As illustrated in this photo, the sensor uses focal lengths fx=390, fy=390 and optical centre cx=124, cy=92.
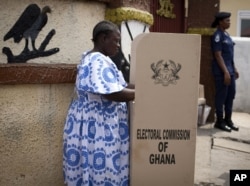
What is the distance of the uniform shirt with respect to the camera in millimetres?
5387

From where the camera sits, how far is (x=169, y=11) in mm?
5910

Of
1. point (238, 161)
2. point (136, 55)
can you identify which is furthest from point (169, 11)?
point (136, 55)

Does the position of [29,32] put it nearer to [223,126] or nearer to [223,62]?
[223,62]

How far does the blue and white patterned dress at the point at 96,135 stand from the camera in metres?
2.52

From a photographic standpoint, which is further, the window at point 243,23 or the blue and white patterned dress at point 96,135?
the window at point 243,23

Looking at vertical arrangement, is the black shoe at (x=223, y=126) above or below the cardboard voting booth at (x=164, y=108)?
below

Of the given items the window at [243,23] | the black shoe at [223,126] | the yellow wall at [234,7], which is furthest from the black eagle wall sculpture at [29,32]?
the window at [243,23]

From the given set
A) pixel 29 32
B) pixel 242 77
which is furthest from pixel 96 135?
pixel 242 77

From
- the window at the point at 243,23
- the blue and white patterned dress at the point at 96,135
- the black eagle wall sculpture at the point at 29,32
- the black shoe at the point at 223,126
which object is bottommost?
the black shoe at the point at 223,126

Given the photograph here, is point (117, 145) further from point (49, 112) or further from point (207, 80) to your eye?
point (207, 80)

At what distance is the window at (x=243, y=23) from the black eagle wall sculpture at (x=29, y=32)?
11.2m

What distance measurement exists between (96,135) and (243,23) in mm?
11763

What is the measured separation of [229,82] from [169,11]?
143 centimetres

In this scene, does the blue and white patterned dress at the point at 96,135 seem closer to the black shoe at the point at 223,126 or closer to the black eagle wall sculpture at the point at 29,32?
the black eagle wall sculpture at the point at 29,32
